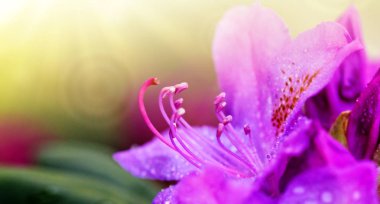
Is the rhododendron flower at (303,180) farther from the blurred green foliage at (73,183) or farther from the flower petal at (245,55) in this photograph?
the blurred green foliage at (73,183)

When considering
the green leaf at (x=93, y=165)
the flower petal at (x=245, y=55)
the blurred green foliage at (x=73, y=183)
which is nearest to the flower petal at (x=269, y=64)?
the flower petal at (x=245, y=55)

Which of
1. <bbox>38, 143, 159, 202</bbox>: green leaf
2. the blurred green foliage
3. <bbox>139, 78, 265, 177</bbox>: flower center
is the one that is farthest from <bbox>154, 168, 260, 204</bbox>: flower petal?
<bbox>38, 143, 159, 202</bbox>: green leaf

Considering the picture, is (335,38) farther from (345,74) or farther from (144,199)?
(144,199)

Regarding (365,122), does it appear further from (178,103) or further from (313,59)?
(178,103)

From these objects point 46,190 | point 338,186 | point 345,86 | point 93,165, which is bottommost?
point 338,186

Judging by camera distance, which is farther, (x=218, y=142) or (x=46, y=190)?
(x=46, y=190)

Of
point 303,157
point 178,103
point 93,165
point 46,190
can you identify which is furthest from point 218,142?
point 93,165

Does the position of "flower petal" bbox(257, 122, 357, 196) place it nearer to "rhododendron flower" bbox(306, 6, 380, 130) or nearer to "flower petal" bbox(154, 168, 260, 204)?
"flower petal" bbox(154, 168, 260, 204)
